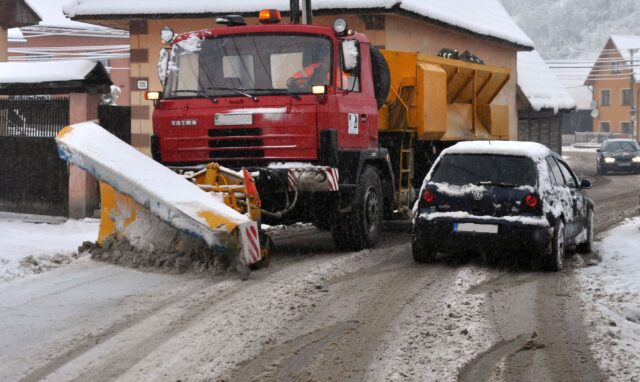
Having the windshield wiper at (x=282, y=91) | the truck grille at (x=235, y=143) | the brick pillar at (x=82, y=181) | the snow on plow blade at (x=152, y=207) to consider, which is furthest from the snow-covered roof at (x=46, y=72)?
the windshield wiper at (x=282, y=91)

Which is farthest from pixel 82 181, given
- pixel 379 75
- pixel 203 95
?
pixel 379 75

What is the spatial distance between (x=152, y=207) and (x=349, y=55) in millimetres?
3221

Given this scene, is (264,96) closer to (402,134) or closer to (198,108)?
(198,108)

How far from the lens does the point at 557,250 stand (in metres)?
11.4

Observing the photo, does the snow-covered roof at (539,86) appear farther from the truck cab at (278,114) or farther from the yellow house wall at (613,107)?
the yellow house wall at (613,107)

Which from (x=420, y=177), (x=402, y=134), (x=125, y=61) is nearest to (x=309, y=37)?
(x=402, y=134)

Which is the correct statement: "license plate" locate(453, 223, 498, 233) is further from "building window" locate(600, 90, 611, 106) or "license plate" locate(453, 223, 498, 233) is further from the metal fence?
"building window" locate(600, 90, 611, 106)

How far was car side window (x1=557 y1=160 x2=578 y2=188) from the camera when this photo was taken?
42.1ft

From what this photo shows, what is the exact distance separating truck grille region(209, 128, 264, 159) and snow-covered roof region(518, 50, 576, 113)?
2367cm

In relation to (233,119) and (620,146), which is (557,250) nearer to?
(233,119)

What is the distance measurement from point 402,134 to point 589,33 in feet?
483

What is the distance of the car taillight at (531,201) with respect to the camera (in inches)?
443

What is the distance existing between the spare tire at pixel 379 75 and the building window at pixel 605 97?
88.4 meters

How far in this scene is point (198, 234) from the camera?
1023 centimetres
